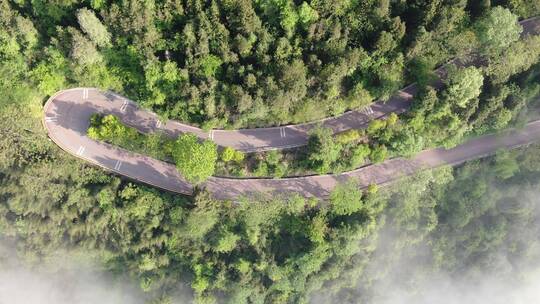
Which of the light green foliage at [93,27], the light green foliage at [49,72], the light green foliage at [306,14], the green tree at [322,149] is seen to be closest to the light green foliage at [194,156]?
the green tree at [322,149]

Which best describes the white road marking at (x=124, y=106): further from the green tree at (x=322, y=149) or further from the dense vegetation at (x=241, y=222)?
the green tree at (x=322, y=149)

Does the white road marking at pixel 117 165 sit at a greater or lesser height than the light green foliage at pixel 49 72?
lesser

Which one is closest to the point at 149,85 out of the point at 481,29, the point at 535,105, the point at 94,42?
the point at 94,42

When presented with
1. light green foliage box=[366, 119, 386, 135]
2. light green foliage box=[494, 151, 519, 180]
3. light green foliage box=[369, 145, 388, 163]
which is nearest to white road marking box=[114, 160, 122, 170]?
light green foliage box=[366, 119, 386, 135]

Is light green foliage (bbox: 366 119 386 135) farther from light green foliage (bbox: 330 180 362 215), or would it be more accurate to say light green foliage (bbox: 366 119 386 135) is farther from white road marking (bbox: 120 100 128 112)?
white road marking (bbox: 120 100 128 112)

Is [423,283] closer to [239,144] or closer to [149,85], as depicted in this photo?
[239,144]
